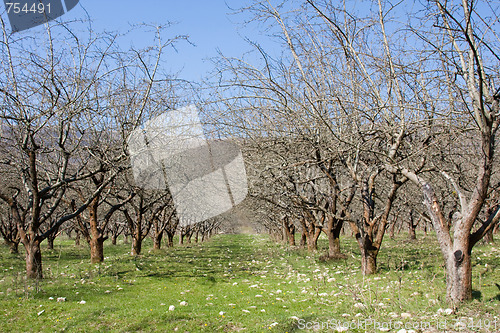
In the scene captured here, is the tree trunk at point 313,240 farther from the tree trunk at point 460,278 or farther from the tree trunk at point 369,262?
the tree trunk at point 460,278

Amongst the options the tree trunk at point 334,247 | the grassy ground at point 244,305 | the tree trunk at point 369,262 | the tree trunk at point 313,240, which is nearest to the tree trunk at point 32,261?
the grassy ground at point 244,305

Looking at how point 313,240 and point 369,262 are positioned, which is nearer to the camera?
point 369,262

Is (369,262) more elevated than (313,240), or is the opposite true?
(369,262)

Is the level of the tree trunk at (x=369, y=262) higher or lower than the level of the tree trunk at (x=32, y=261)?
lower

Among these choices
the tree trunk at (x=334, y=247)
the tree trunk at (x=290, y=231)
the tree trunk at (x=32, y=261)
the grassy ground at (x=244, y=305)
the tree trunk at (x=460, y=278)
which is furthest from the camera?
the tree trunk at (x=290, y=231)

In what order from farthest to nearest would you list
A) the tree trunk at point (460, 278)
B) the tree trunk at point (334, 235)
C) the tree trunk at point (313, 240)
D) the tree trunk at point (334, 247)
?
1. the tree trunk at point (313, 240)
2. the tree trunk at point (334, 247)
3. the tree trunk at point (334, 235)
4. the tree trunk at point (460, 278)

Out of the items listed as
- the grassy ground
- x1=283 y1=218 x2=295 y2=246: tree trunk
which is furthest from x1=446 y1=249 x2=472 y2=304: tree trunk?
x1=283 y1=218 x2=295 y2=246: tree trunk

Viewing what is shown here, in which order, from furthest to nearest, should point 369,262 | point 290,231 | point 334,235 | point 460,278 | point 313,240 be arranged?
point 290,231
point 313,240
point 334,235
point 369,262
point 460,278


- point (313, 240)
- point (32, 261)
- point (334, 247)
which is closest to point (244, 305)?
point (32, 261)

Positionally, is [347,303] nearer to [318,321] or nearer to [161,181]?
[318,321]

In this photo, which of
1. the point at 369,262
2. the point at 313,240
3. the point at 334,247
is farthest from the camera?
the point at 313,240

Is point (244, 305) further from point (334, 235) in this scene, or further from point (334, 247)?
point (334, 247)

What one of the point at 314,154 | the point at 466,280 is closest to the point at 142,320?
the point at 466,280

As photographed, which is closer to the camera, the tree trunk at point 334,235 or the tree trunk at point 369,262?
the tree trunk at point 369,262
